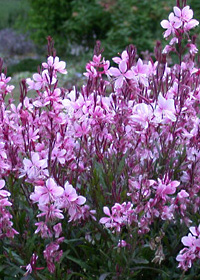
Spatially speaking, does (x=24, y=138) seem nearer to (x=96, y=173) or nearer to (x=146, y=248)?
(x=96, y=173)

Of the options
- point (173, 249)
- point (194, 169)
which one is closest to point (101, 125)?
point (194, 169)

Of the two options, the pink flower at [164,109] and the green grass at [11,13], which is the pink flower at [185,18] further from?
the green grass at [11,13]

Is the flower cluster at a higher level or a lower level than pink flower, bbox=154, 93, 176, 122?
lower

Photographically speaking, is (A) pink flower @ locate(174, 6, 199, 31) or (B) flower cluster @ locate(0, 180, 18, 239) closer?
(B) flower cluster @ locate(0, 180, 18, 239)

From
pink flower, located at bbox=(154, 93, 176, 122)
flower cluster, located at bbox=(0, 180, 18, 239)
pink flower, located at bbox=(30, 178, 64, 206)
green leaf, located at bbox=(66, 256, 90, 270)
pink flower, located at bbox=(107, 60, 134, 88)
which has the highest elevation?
pink flower, located at bbox=(107, 60, 134, 88)

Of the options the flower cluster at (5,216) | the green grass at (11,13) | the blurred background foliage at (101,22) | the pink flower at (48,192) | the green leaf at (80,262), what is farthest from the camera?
the green grass at (11,13)

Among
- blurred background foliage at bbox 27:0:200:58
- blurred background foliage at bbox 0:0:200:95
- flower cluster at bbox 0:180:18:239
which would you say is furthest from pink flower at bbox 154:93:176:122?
blurred background foliage at bbox 27:0:200:58

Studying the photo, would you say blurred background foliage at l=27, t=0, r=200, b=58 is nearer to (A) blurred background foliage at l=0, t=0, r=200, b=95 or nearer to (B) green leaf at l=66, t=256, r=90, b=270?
(A) blurred background foliage at l=0, t=0, r=200, b=95

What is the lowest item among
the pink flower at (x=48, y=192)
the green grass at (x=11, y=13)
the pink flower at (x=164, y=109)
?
the green grass at (x=11, y=13)

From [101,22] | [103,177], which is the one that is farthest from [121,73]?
[101,22]

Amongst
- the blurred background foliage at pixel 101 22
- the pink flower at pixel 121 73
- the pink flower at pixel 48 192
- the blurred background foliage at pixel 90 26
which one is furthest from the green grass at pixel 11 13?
the pink flower at pixel 48 192
